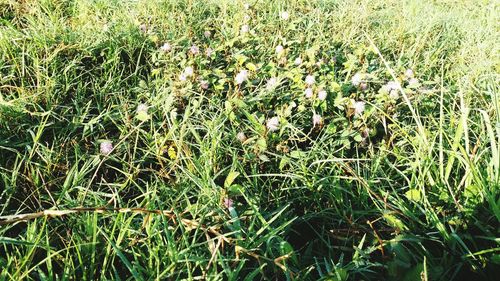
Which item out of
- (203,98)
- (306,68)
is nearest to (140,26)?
(203,98)

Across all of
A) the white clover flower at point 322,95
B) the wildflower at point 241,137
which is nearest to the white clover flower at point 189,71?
the wildflower at point 241,137

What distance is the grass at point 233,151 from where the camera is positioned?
1207mm

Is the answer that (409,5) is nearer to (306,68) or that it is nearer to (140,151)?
(306,68)

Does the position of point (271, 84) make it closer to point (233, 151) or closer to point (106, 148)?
point (233, 151)

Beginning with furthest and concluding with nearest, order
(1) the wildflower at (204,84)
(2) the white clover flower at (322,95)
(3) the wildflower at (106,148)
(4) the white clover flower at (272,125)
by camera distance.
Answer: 1. (1) the wildflower at (204,84)
2. (2) the white clover flower at (322,95)
3. (4) the white clover flower at (272,125)
4. (3) the wildflower at (106,148)

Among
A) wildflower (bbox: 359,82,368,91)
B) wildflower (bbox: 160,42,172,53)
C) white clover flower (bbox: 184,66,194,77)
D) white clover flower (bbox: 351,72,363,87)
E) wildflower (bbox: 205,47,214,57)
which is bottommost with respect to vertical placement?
wildflower (bbox: 359,82,368,91)

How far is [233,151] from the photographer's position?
1.60 m

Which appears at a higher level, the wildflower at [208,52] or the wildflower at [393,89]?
the wildflower at [208,52]

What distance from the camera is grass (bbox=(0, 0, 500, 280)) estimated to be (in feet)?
3.96

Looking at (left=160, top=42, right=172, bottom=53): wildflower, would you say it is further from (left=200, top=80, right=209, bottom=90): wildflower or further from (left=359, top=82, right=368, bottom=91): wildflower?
(left=359, top=82, right=368, bottom=91): wildflower


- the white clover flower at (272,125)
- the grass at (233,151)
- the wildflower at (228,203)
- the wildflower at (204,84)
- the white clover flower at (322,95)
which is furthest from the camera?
the wildflower at (204,84)

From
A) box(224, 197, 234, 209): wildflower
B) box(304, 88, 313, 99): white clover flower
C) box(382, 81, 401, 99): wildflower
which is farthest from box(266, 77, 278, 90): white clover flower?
box(224, 197, 234, 209): wildflower

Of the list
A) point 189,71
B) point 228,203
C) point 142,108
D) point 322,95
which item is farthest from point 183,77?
point 228,203

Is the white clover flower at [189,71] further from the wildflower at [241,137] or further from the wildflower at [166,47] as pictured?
the wildflower at [241,137]
